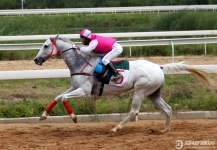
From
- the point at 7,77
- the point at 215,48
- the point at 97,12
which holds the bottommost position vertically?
the point at 97,12

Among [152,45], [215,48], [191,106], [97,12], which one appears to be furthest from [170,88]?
[97,12]

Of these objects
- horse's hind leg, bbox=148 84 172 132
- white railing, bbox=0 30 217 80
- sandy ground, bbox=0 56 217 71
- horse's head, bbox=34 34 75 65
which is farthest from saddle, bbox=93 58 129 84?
sandy ground, bbox=0 56 217 71

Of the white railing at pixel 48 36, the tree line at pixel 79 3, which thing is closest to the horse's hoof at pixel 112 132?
the white railing at pixel 48 36

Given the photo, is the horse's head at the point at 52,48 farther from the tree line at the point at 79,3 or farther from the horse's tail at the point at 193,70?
the tree line at the point at 79,3

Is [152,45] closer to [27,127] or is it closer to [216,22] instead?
[27,127]

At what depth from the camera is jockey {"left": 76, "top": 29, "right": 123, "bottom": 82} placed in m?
10.2

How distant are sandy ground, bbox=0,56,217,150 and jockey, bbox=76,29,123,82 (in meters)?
1.08

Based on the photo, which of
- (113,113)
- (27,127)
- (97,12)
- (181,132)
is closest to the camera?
(181,132)

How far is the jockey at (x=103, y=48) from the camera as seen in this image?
1025 centimetres

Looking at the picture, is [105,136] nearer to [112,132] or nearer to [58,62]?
[112,132]

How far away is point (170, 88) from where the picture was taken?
13.4m

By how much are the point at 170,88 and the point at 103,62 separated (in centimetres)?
351

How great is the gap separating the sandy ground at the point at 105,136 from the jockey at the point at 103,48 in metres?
1.08

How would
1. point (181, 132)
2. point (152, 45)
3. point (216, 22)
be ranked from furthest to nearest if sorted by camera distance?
point (216, 22), point (152, 45), point (181, 132)
